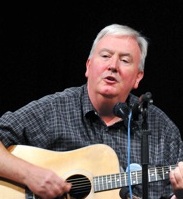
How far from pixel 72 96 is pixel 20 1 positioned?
0.97m

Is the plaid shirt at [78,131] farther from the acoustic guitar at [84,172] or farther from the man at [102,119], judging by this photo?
the acoustic guitar at [84,172]

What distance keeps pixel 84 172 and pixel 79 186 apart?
0.27 ft

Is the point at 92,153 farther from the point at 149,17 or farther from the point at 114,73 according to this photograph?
the point at 149,17

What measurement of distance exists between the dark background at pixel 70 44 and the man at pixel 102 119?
1.96 feet

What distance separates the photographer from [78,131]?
3.04 meters

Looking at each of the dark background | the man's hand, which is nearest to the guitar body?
the man's hand

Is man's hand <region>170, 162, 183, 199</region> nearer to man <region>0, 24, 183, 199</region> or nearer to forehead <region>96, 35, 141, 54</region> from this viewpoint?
man <region>0, 24, 183, 199</region>

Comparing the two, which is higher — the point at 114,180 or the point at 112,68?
the point at 112,68

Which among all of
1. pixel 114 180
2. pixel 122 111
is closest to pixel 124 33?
pixel 122 111

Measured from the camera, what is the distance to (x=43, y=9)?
3.74m

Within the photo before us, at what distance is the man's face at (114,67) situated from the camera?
10.1 ft

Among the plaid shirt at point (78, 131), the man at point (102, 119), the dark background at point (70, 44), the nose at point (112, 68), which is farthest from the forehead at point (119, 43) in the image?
the dark background at point (70, 44)

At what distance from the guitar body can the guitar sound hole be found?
12mm

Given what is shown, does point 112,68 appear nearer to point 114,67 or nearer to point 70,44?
point 114,67
